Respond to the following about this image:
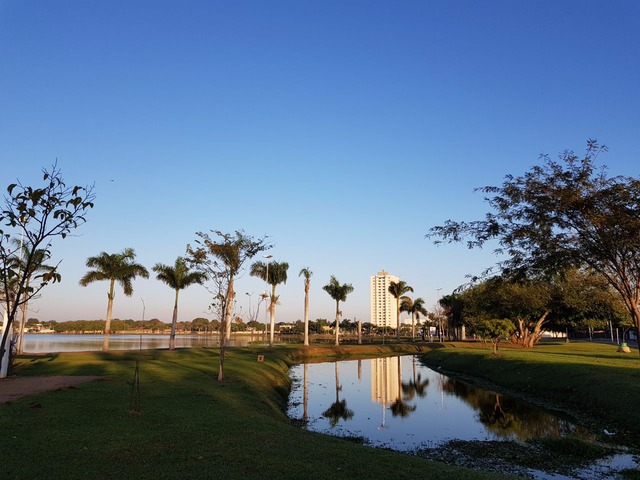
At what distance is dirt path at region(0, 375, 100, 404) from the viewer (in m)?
19.0

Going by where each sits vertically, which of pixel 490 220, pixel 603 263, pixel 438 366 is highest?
pixel 490 220

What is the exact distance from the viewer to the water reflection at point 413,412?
19.7 metres

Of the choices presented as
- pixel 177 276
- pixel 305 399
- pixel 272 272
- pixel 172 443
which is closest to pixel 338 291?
pixel 272 272

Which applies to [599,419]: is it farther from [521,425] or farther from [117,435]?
[117,435]

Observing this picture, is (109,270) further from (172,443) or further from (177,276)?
(172,443)

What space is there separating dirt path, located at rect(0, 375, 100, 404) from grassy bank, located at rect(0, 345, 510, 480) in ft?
4.42

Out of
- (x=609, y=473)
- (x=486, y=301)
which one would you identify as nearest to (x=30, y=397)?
(x=609, y=473)

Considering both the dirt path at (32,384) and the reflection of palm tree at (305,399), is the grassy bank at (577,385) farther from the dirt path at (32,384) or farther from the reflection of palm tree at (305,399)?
the dirt path at (32,384)

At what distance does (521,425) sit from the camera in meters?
21.6

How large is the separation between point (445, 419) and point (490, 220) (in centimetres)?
1239

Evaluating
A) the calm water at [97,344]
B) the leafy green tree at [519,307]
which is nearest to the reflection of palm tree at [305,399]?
→ the calm water at [97,344]

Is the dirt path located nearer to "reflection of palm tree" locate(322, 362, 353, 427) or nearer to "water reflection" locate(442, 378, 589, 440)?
"reflection of palm tree" locate(322, 362, 353, 427)

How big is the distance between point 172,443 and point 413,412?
665 inches

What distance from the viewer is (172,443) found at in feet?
38.8
